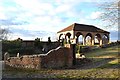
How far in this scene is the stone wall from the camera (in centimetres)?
2175

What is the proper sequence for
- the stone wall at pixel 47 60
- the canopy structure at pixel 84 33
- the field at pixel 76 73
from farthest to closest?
the canopy structure at pixel 84 33
the stone wall at pixel 47 60
the field at pixel 76 73

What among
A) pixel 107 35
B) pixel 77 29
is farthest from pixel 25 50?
pixel 107 35

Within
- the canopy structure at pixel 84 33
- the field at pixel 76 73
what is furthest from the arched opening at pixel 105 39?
the field at pixel 76 73

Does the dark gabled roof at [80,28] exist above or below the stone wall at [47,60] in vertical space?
above

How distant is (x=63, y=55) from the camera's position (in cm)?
2338

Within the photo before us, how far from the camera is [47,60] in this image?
22.1 m

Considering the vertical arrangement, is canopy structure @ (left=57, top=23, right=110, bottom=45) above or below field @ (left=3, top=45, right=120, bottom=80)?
above

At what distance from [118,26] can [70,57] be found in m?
9.70

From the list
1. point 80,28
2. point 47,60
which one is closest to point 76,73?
point 47,60

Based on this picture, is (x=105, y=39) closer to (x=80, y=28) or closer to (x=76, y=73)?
(x=80, y=28)

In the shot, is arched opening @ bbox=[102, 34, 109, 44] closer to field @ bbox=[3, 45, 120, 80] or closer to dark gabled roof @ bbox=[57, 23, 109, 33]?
dark gabled roof @ bbox=[57, 23, 109, 33]

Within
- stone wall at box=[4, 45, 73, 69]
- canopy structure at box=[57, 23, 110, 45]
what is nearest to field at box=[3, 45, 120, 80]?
stone wall at box=[4, 45, 73, 69]

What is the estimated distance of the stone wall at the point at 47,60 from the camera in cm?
2175

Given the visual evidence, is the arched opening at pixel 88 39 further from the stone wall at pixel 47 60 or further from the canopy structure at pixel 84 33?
the stone wall at pixel 47 60
